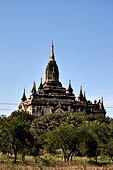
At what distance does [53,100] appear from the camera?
281ft

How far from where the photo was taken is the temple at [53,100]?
83.8m

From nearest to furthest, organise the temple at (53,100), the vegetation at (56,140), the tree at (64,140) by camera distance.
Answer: the vegetation at (56,140) < the tree at (64,140) < the temple at (53,100)

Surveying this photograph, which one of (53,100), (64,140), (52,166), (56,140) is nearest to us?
(52,166)

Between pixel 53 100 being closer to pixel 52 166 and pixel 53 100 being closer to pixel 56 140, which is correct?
pixel 56 140

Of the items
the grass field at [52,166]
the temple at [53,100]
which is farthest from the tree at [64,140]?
the temple at [53,100]

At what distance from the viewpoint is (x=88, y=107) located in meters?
92.2

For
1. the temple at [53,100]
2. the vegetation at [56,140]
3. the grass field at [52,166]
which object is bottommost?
the grass field at [52,166]

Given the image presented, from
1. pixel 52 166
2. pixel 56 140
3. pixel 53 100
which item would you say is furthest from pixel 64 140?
pixel 53 100

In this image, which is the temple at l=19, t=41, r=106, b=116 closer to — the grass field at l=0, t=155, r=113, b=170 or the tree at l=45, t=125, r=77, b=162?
the tree at l=45, t=125, r=77, b=162

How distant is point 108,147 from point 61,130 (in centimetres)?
621

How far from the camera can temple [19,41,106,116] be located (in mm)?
83750

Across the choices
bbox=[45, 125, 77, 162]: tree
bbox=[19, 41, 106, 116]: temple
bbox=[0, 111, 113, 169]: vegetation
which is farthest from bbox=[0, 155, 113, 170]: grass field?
bbox=[19, 41, 106, 116]: temple

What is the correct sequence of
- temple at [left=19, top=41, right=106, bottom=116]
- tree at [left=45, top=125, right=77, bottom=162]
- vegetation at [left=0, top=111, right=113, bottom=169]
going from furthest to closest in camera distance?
temple at [left=19, top=41, right=106, bottom=116]
tree at [left=45, top=125, right=77, bottom=162]
vegetation at [left=0, top=111, right=113, bottom=169]

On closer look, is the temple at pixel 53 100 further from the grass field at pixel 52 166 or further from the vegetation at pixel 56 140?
the grass field at pixel 52 166
